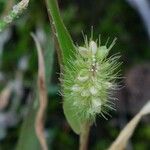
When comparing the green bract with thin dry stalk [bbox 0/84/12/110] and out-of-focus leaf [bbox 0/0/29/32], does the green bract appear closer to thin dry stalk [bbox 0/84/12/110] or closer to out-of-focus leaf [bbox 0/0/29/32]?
out-of-focus leaf [bbox 0/0/29/32]

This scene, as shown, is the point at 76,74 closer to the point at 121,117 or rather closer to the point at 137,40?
the point at 121,117

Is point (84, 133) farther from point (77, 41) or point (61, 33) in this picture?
point (77, 41)

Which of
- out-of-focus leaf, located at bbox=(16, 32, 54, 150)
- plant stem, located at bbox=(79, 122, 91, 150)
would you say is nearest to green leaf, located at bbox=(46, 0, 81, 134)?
plant stem, located at bbox=(79, 122, 91, 150)

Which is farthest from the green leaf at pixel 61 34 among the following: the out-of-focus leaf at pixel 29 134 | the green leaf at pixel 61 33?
the out-of-focus leaf at pixel 29 134

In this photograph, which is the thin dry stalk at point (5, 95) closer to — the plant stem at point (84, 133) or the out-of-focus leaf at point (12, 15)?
the plant stem at point (84, 133)

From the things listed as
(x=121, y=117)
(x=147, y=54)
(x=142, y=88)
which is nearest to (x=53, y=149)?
(x=121, y=117)

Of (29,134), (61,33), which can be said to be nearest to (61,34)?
(61,33)

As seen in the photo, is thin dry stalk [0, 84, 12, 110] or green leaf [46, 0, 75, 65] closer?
green leaf [46, 0, 75, 65]

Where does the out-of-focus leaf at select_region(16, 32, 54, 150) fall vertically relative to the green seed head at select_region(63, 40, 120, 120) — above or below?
below

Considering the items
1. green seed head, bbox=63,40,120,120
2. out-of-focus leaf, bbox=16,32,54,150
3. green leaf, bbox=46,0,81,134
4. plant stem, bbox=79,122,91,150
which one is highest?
green leaf, bbox=46,0,81,134
